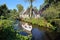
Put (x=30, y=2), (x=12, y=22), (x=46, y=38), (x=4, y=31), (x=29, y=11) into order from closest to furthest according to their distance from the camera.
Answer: (x=4, y=31) → (x=12, y=22) → (x=46, y=38) → (x=30, y=2) → (x=29, y=11)

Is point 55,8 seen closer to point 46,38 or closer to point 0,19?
point 46,38

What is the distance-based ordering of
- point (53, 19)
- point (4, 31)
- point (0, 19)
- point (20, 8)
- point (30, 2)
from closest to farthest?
point (4, 31) < point (0, 19) < point (53, 19) < point (30, 2) < point (20, 8)

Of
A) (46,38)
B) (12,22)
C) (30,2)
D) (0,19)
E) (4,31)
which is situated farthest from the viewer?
(30,2)

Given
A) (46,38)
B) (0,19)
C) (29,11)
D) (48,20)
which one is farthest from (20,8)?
(0,19)

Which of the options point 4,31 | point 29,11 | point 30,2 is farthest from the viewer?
point 29,11

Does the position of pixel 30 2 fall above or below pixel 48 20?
above

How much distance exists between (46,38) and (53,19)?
8.70 metres

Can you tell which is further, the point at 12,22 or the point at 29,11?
the point at 29,11

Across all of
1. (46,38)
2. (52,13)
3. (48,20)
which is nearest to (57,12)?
(52,13)

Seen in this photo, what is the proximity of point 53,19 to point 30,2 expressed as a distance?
18.2m

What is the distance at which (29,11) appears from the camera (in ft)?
145

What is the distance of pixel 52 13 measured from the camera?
22.8 meters

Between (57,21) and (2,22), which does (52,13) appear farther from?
(2,22)

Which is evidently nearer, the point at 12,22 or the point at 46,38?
the point at 12,22
